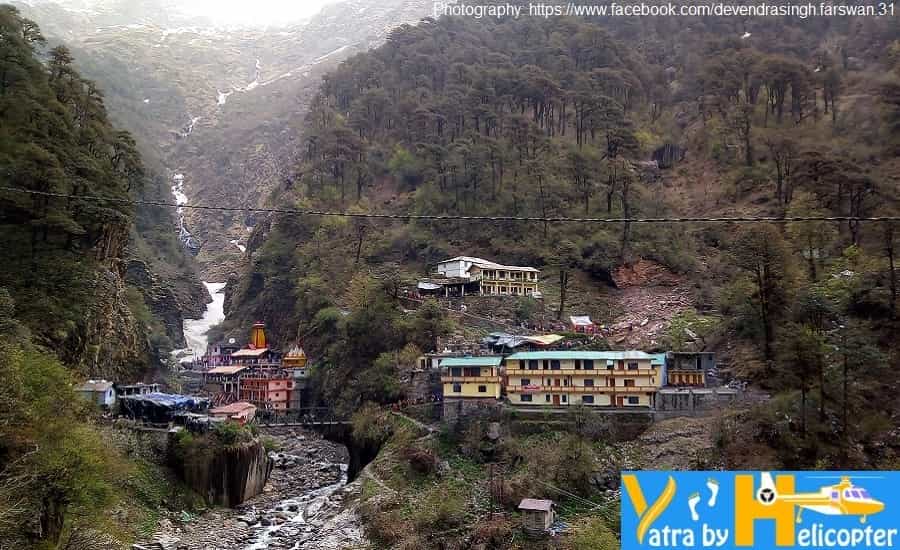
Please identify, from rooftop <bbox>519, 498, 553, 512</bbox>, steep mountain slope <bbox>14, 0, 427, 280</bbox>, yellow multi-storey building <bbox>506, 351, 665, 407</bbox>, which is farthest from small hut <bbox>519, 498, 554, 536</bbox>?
steep mountain slope <bbox>14, 0, 427, 280</bbox>

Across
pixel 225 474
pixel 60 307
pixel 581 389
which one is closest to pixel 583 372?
pixel 581 389

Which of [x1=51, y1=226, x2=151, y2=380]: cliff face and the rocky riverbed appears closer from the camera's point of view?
the rocky riverbed

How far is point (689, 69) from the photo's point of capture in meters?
56.8

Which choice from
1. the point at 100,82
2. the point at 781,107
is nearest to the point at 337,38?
the point at 100,82

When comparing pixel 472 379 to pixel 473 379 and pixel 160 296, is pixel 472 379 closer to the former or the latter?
pixel 473 379

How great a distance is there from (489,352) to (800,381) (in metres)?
12.5

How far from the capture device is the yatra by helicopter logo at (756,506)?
23.5 feet

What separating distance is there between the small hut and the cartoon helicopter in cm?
1152

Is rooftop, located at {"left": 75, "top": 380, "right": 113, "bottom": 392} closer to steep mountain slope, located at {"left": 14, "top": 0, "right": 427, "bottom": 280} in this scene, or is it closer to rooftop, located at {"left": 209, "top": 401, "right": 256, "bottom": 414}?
rooftop, located at {"left": 209, "top": 401, "right": 256, "bottom": 414}

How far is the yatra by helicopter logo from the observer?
7156 millimetres

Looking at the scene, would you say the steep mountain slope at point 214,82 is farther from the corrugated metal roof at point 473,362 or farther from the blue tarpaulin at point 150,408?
the corrugated metal roof at point 473,362

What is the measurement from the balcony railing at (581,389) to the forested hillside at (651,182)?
4.32 meters

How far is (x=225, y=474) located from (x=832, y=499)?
71.4 feet

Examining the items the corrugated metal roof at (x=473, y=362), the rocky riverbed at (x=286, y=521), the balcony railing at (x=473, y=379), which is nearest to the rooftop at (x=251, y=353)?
the rocky riverbed at (x=286, y=521)
